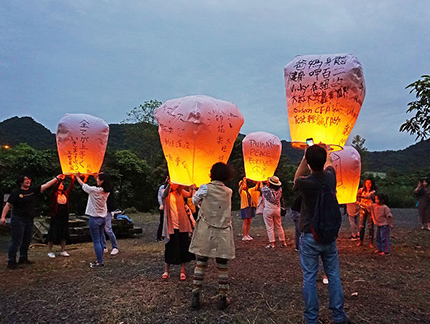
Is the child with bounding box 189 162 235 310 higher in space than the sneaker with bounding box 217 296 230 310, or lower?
higher

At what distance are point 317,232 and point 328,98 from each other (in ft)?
7.63

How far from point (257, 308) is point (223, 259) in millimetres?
754

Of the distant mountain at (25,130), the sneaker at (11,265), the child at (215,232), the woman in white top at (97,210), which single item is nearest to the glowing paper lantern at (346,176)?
the child at (215,232)

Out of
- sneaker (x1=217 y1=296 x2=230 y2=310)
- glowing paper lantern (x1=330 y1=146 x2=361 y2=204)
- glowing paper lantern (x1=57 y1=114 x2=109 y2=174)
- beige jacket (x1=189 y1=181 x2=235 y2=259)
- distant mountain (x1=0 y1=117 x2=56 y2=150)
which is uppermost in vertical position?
distant mountain (x1=0 y1=117 x2=56 y2=150)

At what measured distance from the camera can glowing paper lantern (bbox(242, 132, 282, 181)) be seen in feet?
29.3

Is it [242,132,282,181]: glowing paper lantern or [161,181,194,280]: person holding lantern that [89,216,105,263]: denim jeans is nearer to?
[161,181,194,280]: person holding lantern

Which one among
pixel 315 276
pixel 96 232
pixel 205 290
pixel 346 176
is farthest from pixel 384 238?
pixel 96 232

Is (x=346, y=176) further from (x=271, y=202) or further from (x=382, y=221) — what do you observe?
(x=271, y=202)

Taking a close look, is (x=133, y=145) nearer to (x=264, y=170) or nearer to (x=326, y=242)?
(x=264, y=170)

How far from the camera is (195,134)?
4598 millimetres

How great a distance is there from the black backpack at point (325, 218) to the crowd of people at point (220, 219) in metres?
0.06

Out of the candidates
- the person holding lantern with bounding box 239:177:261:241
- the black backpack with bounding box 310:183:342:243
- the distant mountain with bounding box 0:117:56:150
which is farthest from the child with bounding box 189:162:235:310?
the distant mountain with bounding box 0:117:56:150

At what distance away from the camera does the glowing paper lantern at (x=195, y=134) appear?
15.1 feet

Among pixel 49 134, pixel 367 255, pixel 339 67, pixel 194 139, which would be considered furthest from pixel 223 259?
pixel 49 134
